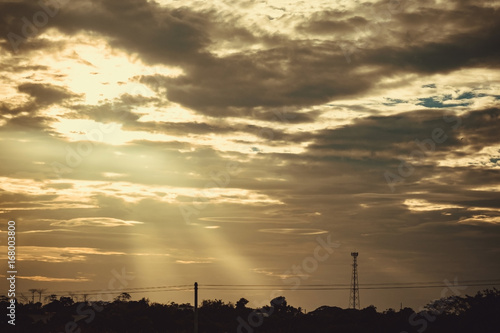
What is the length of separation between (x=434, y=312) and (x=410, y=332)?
14.6 metres

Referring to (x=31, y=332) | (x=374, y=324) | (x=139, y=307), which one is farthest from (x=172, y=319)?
(x=374, y=324)

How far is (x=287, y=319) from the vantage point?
313 feet

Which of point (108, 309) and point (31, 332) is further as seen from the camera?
point (108, 309)

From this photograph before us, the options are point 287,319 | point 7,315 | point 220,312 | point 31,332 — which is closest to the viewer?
point 31,332

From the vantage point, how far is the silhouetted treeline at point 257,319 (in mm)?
81188

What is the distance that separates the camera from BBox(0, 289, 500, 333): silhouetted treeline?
81188mm

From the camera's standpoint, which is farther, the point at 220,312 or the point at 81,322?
the point at 220,312

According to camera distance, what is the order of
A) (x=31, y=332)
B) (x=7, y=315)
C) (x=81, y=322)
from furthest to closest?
(x=81, y=322)
(x=7, y=315)
(x=31, y=332)

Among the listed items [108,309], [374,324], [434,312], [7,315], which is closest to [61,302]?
[108,309]

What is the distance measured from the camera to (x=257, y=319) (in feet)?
309

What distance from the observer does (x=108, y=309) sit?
314 feet

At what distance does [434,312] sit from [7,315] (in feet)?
216

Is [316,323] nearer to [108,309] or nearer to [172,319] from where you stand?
[172,319]

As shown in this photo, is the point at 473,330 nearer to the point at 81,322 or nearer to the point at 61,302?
the point at 81,322
